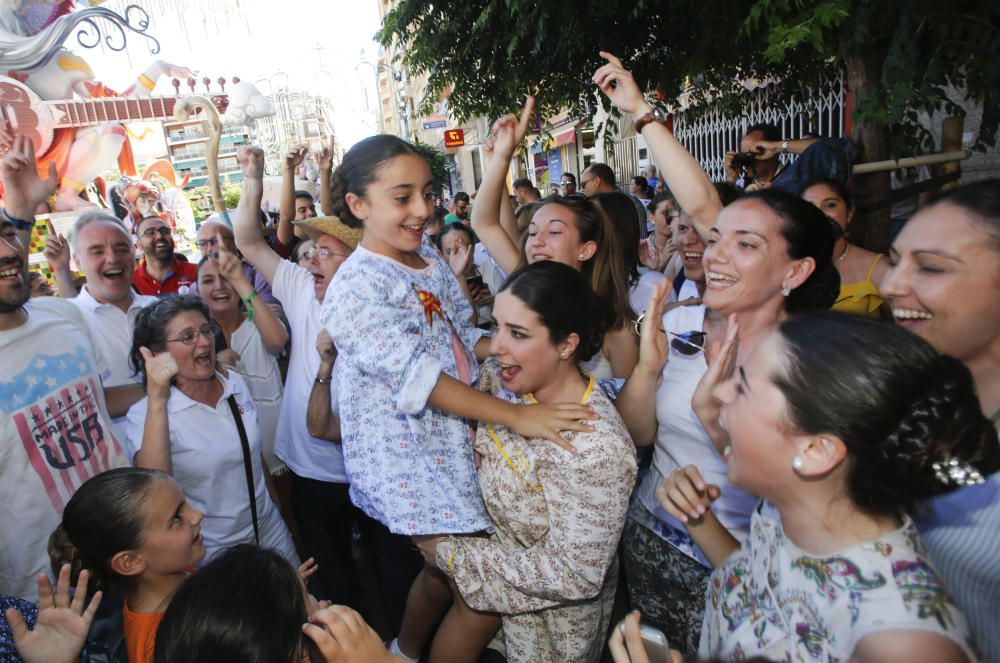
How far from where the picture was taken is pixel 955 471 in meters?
1.01

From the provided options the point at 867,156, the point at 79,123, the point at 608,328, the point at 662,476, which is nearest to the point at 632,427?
the point at 662,476

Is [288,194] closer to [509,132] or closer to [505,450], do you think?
[509,132]

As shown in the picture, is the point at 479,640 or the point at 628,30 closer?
the point at 479,640

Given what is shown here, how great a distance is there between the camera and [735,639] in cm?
122

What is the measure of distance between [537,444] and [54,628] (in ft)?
4.51

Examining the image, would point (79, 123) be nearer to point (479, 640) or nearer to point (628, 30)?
point (628, 30)

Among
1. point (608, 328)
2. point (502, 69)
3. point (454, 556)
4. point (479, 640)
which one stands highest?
point (502, 69)

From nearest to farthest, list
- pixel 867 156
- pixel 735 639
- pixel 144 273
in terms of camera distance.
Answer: pixel 735 639, pixel 867 156, pixel 144 273

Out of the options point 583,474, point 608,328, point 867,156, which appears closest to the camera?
point 583,474

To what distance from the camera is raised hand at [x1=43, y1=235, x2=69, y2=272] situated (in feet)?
12.0

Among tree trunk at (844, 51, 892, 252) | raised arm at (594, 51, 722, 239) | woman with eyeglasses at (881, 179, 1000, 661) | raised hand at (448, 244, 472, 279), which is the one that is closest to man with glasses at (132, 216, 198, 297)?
raised hand at (448, 244, 472, 279)

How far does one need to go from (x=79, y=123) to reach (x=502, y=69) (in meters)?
26.0

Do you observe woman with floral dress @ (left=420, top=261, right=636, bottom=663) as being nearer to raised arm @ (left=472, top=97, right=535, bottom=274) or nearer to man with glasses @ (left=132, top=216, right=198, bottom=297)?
raised arm @ (left=472, top=97, right=535, bottom=274)

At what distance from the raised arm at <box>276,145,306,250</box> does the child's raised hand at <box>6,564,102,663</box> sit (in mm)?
2300
